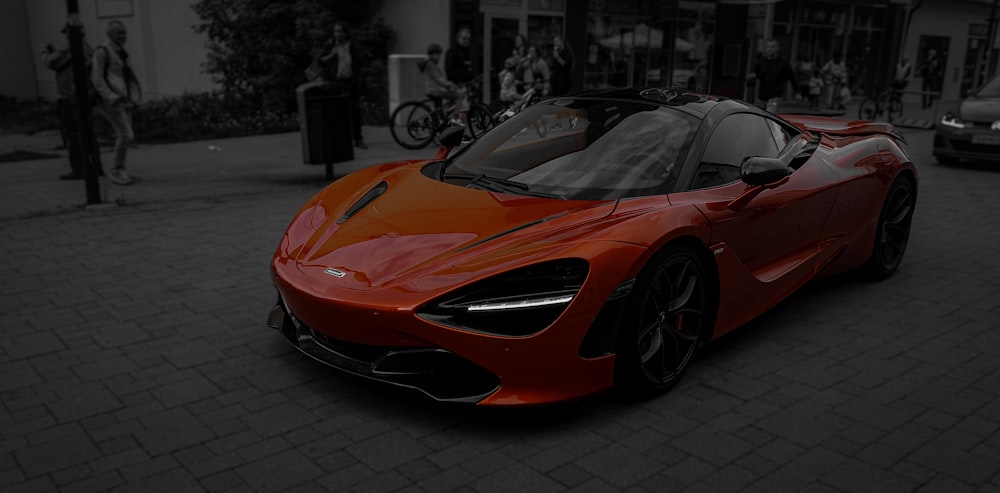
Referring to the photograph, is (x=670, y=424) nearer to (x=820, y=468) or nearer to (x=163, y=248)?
(x=820, y=468)

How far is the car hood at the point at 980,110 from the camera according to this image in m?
12.1

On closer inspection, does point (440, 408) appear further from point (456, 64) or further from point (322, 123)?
point (456, 64)

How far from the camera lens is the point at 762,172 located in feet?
14.0

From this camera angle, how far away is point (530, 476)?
3.24m

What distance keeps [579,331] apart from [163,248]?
4.48m

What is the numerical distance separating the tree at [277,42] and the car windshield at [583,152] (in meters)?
14.7

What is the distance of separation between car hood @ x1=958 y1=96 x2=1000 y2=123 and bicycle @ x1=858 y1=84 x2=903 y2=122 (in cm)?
688

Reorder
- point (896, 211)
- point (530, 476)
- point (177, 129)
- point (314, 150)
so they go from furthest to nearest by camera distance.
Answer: point (177, 129), point (314, 150), point (896, 211), point (530, 476)

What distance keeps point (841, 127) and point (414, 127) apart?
847cm

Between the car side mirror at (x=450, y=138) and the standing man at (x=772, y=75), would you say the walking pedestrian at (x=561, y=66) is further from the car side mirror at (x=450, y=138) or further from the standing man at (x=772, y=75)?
the car side mirror at (x=450, y=138)

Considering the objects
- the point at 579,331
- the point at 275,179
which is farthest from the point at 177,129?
the point at 579,331

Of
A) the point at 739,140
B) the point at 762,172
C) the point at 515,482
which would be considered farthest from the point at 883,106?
the point at 515,482

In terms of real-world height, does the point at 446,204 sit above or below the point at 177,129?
above

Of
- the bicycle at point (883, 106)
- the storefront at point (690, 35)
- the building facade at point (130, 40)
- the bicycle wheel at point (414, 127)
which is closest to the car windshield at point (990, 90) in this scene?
the storefront at point (690, 35)
